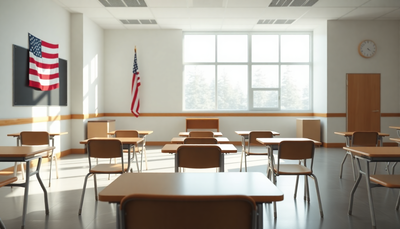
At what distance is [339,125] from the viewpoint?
8.59m

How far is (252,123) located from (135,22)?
444 centimetres

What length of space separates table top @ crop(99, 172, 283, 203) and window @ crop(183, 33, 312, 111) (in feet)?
25.7

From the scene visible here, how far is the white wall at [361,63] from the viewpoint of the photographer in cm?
855

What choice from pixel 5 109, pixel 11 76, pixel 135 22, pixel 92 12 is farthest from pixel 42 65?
pixel 135 22

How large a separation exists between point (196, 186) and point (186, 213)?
382 millimetres

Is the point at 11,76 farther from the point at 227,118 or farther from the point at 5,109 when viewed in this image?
the point at 227,118

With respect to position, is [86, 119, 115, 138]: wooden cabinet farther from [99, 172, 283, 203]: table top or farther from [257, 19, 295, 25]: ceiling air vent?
[99, 172, 283, 203]: table top

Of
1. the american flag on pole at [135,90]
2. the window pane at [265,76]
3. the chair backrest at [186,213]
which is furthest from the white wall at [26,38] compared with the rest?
the window pane at [265,76]

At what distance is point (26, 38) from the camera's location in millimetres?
5633

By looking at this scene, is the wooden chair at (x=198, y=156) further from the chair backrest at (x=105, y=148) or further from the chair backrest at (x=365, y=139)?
the chair backrest at (x=365, y=139)

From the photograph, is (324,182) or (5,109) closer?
(324,182)

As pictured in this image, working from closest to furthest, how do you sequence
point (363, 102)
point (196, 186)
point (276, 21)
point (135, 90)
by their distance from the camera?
1. point (196, 186)
2. point (276, 21)
3. point (363, 102)
4. point (135, 90)

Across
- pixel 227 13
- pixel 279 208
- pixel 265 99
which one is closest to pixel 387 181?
pixel 279 208

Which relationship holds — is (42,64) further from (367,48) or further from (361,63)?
(367,48)
